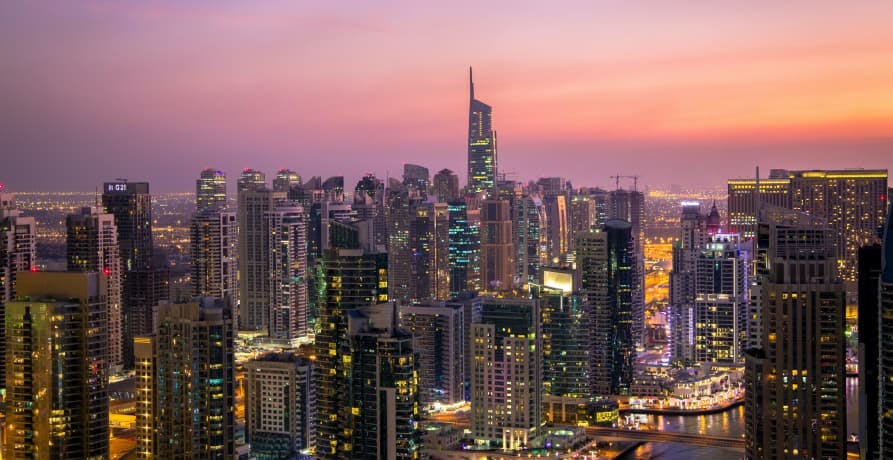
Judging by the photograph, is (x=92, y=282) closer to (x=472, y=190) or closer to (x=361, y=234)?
(x=361, y=234)

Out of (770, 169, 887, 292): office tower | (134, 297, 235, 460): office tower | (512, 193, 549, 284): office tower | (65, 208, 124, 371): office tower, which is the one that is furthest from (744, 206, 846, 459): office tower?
(512, 193, 549, 284): office tower

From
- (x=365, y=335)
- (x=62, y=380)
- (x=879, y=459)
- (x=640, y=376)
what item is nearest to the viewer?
(x=879, y=459)

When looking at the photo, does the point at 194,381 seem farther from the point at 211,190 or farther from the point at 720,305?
the point at 211,190

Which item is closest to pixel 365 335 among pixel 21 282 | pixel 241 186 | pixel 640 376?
pixel 21 282

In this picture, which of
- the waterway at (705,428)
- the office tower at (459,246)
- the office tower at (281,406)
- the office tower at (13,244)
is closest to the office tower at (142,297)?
the office tower at (13,244)

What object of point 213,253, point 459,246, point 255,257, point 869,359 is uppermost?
point 459,246

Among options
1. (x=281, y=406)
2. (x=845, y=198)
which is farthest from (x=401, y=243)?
(x=281, y=406)

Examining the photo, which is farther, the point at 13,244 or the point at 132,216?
the point at 132,216

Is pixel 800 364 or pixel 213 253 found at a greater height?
pixel 213 253
